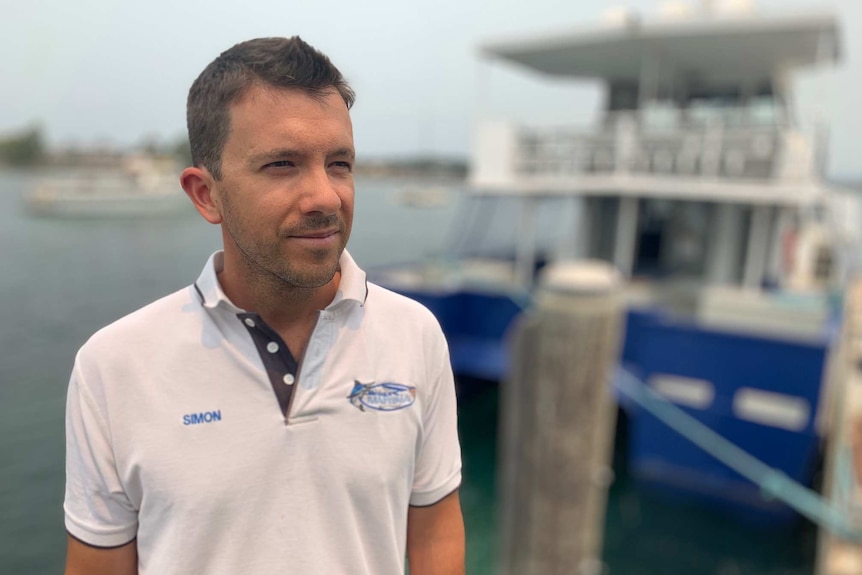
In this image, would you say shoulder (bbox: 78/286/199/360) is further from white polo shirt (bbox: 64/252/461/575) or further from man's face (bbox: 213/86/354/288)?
man's face (bbox: 213/86/354/288)

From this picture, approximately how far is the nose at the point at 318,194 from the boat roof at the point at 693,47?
25.7 ft

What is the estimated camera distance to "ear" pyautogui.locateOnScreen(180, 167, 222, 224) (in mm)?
943

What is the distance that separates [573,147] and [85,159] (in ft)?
24.2

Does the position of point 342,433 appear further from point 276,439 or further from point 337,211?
point 337,211

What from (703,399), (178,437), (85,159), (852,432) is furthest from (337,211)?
(852,432)

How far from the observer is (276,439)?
964 mm

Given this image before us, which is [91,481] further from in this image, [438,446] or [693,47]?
[693,47]

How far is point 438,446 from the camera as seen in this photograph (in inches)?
45.6

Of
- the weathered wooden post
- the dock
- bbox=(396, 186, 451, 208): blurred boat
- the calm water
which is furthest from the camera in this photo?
the calm water

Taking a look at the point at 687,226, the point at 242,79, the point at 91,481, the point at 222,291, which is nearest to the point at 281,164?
the point at 242,79

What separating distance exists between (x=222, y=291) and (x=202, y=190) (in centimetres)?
15

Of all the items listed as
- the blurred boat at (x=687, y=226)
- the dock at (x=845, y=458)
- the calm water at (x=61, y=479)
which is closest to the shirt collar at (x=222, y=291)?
the calm water at (x=61, y=479)

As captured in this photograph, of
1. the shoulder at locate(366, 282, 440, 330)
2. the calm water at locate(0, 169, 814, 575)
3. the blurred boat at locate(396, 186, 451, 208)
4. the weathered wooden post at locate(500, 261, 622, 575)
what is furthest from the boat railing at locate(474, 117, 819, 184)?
the shoulder at locate(366, 282, 440, 330)

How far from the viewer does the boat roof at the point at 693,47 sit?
743 centimetres
